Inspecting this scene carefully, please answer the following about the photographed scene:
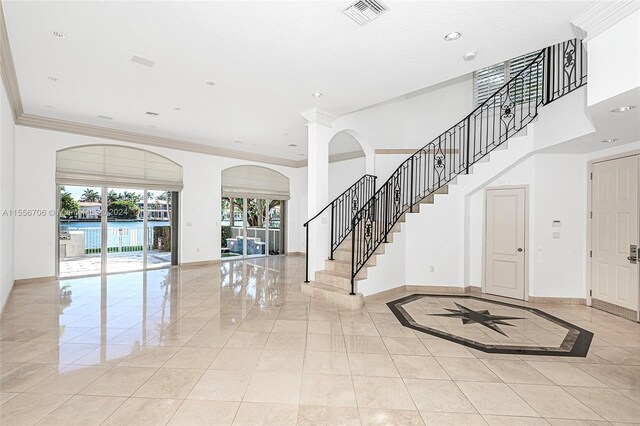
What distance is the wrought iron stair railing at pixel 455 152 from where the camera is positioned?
5.62m

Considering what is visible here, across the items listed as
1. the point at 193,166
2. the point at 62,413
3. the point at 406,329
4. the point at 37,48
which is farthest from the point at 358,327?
the point at 193,166

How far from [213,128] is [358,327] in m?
5.45

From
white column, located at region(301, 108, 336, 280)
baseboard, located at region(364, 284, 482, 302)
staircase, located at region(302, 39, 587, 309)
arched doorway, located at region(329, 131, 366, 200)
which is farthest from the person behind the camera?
arched doorway, located at region(329, 131, 366, 200)

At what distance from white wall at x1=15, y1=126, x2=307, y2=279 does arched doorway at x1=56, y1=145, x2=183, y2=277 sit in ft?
0.65

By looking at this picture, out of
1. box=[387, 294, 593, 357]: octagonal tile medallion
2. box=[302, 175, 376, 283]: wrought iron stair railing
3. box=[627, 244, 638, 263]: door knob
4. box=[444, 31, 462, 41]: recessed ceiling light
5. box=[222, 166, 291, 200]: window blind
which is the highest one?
box=[444, 31, 462, 41]: recessed ceiling light

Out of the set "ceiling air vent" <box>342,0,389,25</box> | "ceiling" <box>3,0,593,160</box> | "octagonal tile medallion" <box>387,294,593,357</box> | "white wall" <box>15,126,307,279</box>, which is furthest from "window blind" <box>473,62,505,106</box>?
"white wall" <box>15,126,307,279</box>

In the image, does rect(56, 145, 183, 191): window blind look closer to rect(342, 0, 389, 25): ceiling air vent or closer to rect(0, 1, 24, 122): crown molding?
rect(0, 1, 24, 122): crown molding

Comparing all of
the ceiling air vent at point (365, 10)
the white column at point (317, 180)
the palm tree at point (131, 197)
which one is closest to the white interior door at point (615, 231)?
the ceiling air vent at point (365, 10)

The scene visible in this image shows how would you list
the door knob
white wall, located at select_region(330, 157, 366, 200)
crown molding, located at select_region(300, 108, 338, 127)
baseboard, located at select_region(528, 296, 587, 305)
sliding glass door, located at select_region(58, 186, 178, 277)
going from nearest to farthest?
the door knob, baseboard, located at select_region(528, 296, 587, 305), crown molding, located at select_region(300, 108, 338, 127), sliding glass door, located at select_region(58, 186, 178, 277), white wall, located at select_region(330, 157, 366, 200)

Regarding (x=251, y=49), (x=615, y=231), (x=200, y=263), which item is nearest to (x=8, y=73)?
(x=251, y=49)

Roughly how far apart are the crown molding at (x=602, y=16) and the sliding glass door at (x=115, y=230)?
858cm

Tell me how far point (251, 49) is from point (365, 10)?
1.42 metres

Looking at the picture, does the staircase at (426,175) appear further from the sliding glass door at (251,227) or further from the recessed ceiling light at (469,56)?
the sliding glass door at (251,227)

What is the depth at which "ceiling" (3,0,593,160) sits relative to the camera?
288cm
